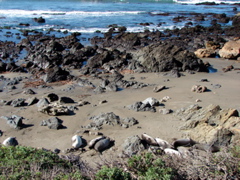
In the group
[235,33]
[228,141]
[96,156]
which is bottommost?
[96,156]

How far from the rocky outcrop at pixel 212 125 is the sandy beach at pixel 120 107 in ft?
1.20

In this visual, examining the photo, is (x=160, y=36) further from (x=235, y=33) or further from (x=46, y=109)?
(x=46, y=109)

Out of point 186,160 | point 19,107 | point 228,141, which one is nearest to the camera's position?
point 186,160

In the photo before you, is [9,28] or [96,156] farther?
[9,28]

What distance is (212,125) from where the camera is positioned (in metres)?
6.51

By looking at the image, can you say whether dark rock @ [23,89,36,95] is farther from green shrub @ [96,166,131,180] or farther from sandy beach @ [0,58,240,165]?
green shrub @ [96,166,131,180]

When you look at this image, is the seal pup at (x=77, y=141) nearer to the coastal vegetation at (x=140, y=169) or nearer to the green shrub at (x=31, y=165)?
the green shrub at (x=31, y=165)

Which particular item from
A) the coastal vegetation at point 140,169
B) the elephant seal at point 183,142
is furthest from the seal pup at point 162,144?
the coastal vegetation at point 140,169

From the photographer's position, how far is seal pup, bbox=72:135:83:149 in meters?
6.23

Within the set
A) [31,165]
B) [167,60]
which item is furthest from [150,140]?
[167,60]

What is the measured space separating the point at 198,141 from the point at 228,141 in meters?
0.66

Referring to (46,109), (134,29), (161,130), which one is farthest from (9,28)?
(161,130)

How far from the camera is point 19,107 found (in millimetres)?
8875

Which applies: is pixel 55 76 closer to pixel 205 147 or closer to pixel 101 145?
pixel 101 145
